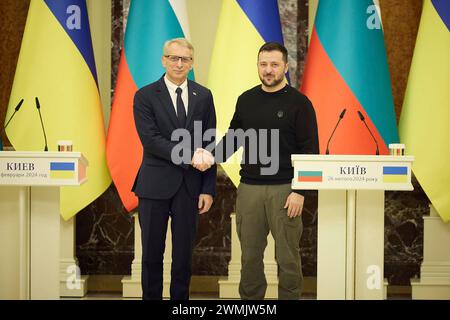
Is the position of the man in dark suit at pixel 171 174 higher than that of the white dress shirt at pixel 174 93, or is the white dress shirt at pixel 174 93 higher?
the white dress shirt at pixel 174 93

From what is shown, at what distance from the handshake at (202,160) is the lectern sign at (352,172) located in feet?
1.44

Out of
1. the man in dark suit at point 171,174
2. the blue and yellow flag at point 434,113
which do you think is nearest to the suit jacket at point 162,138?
the man in dark suit at point 171,174

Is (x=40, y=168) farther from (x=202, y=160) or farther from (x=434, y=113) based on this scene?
(x=434, y=113)

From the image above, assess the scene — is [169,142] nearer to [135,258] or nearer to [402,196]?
[135,258]

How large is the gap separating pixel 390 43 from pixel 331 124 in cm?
101

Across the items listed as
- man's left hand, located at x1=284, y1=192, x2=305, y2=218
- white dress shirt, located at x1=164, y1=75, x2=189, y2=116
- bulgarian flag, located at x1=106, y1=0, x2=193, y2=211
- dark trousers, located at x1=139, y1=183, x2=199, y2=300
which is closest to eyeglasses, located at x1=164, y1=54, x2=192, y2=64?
white dress shirt, located at x1=164, y1=75, x2=189, y2=116

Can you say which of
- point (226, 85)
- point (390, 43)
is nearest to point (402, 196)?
point (390, 43)

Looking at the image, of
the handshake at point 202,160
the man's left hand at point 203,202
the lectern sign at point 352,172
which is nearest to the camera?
the lectern sign at point 352,172

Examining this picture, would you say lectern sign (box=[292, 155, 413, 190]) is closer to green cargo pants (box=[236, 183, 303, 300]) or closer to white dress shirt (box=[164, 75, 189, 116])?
green cargo pants (box=[236, 183, 303, 300])

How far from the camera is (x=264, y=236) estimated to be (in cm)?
382

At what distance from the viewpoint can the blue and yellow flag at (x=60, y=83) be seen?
15.4 ft

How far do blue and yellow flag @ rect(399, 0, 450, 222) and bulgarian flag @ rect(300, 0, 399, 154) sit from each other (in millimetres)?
185

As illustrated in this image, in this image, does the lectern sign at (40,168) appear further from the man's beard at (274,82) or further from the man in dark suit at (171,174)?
the man's beard at (274,82)
